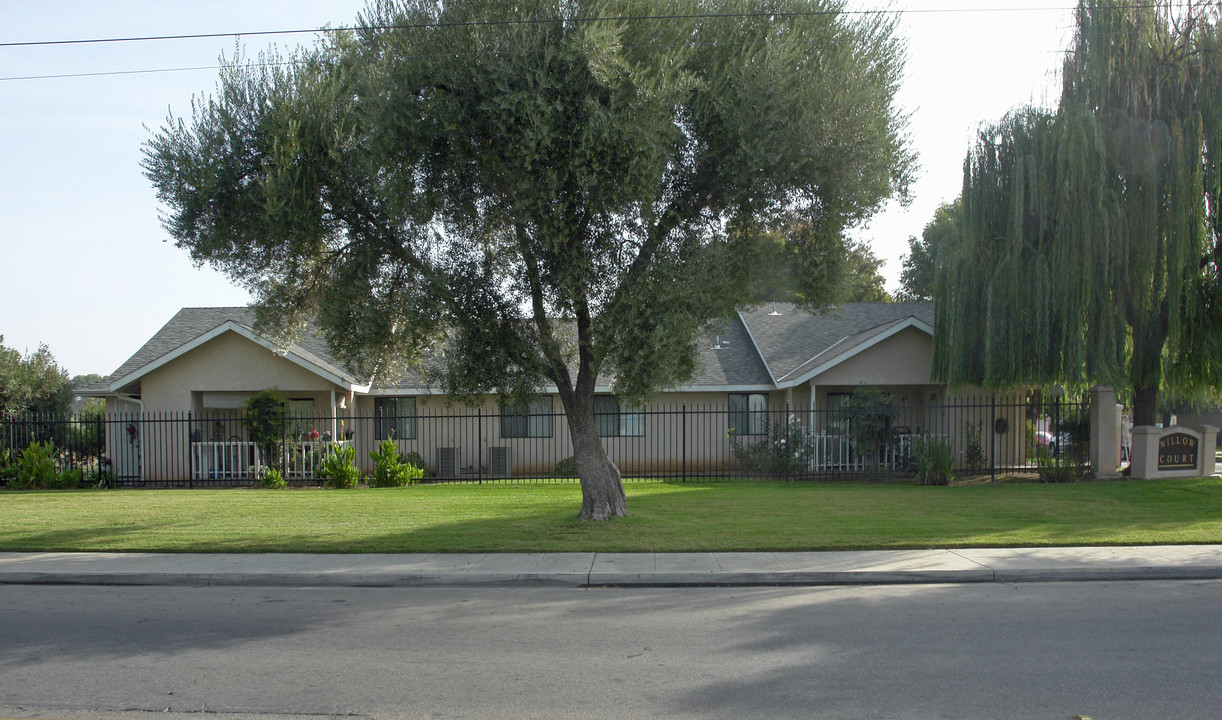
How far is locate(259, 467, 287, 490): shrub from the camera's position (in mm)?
19828

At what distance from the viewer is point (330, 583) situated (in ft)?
31.4

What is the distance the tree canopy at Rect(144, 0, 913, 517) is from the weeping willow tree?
8.10m

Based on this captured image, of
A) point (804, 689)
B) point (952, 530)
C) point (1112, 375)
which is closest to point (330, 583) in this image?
point (804, 689)

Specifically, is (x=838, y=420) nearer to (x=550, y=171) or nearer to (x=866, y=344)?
(x=866, y=344)

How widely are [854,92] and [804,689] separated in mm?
8288

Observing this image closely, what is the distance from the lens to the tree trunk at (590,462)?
12.7 meters

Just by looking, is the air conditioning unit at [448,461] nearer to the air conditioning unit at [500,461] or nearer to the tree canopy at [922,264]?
the air conditioning unit at [500,461]

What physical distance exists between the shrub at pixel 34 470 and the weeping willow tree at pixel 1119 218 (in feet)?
74.4

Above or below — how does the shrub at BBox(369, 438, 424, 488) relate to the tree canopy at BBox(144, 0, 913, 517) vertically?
below

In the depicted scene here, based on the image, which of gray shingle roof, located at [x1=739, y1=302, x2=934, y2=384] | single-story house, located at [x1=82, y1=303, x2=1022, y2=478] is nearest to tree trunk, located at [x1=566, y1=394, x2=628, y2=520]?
single-story house, located at [x1=82, y1=303, x2=1022, y2=478]

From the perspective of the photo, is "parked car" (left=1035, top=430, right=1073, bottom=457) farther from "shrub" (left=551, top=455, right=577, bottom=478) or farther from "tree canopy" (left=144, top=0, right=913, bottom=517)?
"shrub" (left=551, top=455, right=577, bottom=478)

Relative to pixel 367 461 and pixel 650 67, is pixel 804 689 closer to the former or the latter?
pixel 650 67

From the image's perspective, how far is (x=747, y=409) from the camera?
963 inches

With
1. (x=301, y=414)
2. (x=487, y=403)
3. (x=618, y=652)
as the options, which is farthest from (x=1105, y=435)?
(x=301, y=414)
